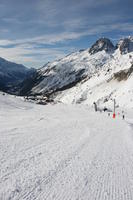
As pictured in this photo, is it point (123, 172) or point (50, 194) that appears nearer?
point (50, 194)

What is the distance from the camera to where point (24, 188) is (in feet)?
19.5

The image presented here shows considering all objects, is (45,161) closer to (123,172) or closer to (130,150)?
(123,172)

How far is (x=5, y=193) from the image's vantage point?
5.55 m

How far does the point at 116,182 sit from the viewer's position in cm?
699

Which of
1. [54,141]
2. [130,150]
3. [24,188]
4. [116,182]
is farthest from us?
[54,141]

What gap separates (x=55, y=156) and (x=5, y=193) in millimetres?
3746

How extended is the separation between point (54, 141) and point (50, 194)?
661 cm

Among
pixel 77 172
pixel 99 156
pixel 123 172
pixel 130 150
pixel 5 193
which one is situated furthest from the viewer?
pixel 130 150

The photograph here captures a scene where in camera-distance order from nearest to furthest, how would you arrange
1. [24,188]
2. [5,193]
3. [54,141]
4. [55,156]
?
[5,193], [24,188], [55,156], [54,141]

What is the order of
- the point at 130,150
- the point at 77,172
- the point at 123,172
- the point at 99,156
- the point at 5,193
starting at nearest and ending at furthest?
the point at 5,193, the point at 77,172, the point at 123,172, the point at 99,156, the point at 130,150

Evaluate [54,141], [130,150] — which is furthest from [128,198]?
[54,141]

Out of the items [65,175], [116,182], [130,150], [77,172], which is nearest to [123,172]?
[116,182]

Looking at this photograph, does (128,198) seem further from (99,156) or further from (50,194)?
(99,156)

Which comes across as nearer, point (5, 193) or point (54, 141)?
point (5, 193)
